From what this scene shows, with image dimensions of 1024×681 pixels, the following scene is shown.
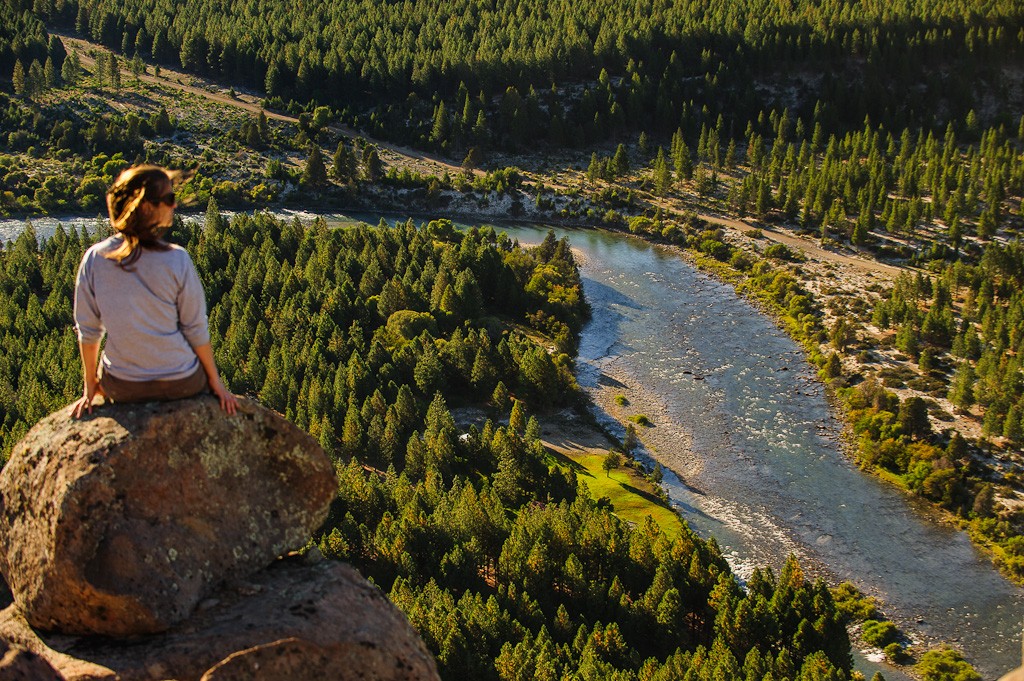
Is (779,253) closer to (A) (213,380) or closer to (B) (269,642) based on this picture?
(A) (213,380)

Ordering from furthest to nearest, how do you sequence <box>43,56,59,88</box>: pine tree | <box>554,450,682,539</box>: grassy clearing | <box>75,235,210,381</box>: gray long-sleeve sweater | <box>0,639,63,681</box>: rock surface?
1. <box>43,56,59,88</box>: pine tree
2. <box>554,450,682,539</box>: grassy clearing
3. <box>75,235,210,381</box>: gray long-sleeve sweater
4. <box>0,639,63,681</box>: rock surface

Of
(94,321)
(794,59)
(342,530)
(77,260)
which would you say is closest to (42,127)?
(77,260)

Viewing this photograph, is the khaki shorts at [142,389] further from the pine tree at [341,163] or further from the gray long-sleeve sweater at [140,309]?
the pine tree at [341,163]

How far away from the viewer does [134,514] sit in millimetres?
14156

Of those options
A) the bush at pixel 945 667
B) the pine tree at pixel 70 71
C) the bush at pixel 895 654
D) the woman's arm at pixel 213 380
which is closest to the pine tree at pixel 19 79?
the pine tree at pixel 70 71

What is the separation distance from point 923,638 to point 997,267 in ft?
198

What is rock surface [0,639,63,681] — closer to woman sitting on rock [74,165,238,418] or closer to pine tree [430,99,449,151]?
woman sitting on rock [74,165,238,418]

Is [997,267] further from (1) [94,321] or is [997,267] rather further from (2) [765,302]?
(1) [94,321]

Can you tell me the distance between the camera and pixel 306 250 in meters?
103

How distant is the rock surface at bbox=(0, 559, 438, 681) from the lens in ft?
43.8

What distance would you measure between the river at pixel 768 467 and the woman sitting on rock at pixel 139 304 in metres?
48.6

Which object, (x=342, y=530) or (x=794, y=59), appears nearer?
(x=342, y=530)

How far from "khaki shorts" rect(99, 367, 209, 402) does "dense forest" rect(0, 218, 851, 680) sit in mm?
29656

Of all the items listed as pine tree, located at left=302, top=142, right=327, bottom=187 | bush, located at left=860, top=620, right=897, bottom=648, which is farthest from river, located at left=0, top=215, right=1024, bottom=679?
pine tree, located at left=302, top=142, right=327, bottom=187
